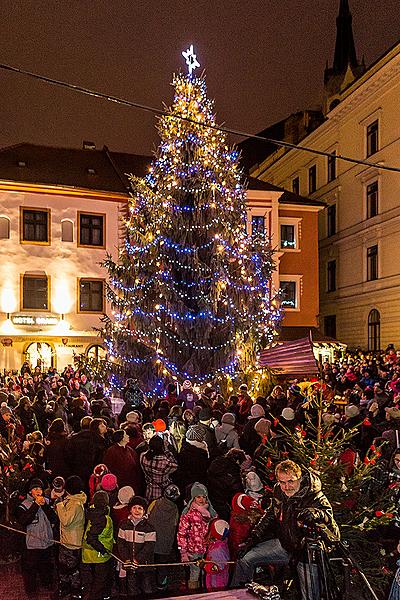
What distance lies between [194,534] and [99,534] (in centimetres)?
100

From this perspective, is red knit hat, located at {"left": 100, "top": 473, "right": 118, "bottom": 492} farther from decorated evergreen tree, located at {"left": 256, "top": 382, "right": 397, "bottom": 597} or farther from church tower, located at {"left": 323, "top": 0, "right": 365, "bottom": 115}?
church tower, located at {"left": 323, "top": 0, "right": 365, "bottom": 115}

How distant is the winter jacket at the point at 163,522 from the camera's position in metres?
7.64

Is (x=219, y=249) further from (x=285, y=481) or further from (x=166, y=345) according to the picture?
(x=285, y=481)

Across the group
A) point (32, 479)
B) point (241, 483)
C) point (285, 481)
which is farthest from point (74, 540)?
point (285, 481)

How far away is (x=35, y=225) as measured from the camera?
113 feet

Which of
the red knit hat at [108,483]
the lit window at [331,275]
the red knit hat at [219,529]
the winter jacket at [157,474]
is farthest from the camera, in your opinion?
the lit window at [331,275]

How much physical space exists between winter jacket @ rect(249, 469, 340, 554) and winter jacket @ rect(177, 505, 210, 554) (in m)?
1.65

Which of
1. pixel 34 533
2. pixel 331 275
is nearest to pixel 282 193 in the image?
pixel 331 275

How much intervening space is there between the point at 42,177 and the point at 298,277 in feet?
49.8

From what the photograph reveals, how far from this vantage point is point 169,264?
22.2 meters

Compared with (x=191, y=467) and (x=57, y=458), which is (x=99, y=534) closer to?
(x=191, y=467)

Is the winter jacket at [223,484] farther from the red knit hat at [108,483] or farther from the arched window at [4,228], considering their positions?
the arched window at [4,228]

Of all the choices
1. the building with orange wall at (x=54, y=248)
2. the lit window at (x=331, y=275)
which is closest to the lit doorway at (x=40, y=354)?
the building with orange wall at (x=54, y=248)

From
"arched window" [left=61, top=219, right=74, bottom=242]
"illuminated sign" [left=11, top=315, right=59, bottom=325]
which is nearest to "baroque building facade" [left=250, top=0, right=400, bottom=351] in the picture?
"arched window" [left=61, top=219, right=74, bottom=242]
